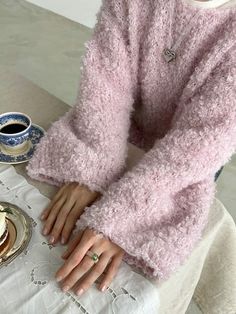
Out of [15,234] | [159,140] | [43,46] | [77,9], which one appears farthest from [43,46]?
[15,234]

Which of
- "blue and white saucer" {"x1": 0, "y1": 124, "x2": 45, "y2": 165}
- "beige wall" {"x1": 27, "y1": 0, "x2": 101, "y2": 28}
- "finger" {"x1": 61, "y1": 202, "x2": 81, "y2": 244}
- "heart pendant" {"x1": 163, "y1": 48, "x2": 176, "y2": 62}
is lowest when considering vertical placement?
"beige wall" {"x1": 27, "y1": 0, "x2": 101, "y2": 28}

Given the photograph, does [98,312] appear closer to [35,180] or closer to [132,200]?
[132,200]

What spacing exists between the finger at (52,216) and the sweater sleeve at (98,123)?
0.14ft

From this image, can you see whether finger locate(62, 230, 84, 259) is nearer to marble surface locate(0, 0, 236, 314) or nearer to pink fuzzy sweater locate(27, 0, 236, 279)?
pink fuzzy sweater locate(27, 0, 236, 279)

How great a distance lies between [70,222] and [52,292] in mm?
129

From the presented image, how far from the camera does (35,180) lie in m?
0.76

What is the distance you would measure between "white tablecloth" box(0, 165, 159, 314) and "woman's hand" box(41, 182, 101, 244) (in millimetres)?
26

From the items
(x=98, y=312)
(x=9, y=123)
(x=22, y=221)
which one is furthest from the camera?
(x=9, y=123)

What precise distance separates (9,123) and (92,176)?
0.23 metres

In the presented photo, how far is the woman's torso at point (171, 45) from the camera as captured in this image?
27.6 inches

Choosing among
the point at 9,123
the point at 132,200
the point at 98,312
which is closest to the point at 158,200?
the point at 132,200

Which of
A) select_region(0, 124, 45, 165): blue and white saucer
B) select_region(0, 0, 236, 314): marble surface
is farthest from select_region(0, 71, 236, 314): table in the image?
select_region(0, 0, 236, 314): marble surface

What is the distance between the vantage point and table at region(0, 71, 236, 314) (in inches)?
26.2

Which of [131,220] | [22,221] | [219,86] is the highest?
[219,86]
